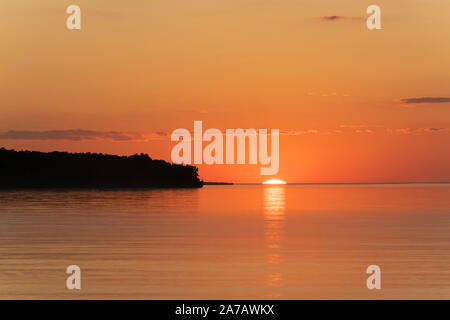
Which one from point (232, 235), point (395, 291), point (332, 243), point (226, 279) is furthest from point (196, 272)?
Answer: point (232, 235)

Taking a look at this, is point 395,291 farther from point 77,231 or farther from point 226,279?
point 77,231

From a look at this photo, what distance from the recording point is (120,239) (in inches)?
A: 1626

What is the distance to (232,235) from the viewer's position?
4512 centimetres

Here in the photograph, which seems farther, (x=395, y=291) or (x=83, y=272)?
(x=83, y=272)

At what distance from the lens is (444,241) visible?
41.1 m

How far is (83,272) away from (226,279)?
597 cm
